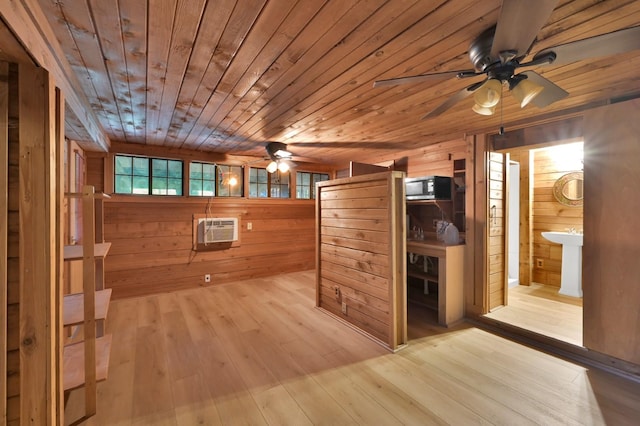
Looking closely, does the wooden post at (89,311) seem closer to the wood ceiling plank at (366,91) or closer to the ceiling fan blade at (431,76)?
the wood ceiling plank at (366,91)

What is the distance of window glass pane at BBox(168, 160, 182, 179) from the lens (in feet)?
14.5

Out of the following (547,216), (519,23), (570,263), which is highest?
(519,23)

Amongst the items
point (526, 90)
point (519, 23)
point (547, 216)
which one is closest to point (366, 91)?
point (526, 90)

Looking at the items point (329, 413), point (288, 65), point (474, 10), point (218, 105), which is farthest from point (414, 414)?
point (218, 105)

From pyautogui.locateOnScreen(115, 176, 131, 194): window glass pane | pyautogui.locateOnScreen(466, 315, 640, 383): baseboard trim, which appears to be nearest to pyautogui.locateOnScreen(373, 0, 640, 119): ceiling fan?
pyautogui.locateOnScreen(466, 315, 640, 383): baseboard trim

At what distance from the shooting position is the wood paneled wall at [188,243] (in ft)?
13.1

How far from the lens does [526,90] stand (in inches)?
56.3

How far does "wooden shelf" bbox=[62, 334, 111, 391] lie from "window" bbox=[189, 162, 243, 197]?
285 cm

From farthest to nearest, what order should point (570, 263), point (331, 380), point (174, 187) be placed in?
point (174, 187) → point (570, 263) → point (331, 380)

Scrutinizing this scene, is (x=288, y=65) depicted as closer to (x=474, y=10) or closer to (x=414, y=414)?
(x=474, y=10)

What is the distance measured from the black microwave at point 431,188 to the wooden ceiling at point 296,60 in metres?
0.68

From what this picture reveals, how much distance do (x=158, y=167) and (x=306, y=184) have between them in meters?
2.74

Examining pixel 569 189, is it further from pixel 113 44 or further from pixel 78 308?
pixel 78 308

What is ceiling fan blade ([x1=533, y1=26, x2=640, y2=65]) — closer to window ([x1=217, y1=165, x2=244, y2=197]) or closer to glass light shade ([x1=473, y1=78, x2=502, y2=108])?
glass light shade ([x1=473, y1=78, x2=502, y2=108])
